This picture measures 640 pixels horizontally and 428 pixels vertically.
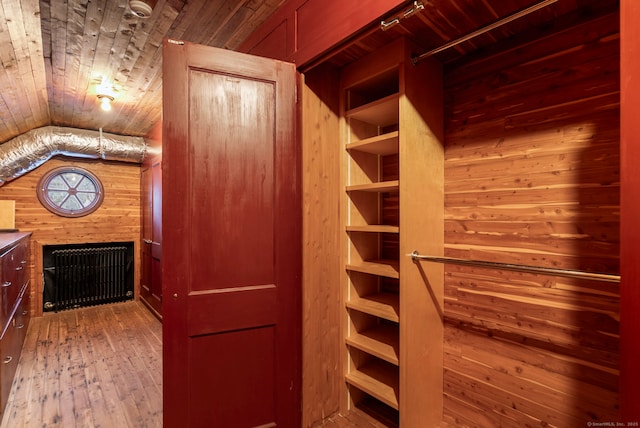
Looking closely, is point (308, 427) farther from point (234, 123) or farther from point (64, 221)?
point (64, 221)

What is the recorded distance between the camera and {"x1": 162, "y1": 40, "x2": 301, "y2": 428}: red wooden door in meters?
1.47

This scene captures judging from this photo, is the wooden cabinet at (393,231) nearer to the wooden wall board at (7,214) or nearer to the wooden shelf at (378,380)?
the wooden shelf at (378,380)

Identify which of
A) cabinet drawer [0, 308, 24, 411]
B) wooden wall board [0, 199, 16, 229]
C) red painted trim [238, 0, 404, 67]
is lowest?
cabinet drawer [0, 308, 24, 411]

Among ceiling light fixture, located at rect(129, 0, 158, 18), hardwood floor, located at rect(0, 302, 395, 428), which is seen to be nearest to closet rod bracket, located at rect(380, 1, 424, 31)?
ceiling light fixture, located at rect(129, 0, 158, 18)

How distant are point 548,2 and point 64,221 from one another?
17.8 feet

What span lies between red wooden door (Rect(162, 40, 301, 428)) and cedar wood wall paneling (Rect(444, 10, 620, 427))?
895 mm

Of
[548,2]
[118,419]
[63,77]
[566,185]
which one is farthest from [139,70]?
[566,185]

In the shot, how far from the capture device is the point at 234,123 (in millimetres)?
1581

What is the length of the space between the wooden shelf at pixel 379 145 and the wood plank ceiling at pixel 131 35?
1.49 ft

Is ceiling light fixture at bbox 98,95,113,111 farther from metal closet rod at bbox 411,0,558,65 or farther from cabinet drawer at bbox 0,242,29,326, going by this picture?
metal closet rod at bbox 411,0,558,65

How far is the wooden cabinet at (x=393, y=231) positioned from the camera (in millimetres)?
1580

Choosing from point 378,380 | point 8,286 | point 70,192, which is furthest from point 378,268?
point 70,192

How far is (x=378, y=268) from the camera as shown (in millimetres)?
1782

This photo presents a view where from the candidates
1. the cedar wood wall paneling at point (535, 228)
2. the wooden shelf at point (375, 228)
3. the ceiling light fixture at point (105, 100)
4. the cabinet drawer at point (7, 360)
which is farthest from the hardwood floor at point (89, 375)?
the ceiling light fixture at point (105, 100)
